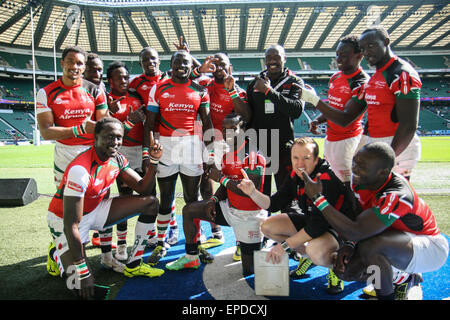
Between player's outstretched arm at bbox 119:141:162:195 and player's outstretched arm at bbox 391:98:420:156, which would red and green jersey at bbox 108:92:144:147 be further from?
player's outstretched arm at bbox 391:98:420:156

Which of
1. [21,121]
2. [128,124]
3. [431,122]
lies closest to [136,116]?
[128,124]

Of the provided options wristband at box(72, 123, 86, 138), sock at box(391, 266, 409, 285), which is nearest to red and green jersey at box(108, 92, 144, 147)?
wristband at box(72, 123, 86, 138)

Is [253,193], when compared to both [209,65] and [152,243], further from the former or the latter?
[209,65]

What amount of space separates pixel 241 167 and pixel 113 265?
1.82 m

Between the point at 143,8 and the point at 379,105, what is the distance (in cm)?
3753

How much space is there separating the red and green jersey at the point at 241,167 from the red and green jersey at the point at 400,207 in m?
1.17

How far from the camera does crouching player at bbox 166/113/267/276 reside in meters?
3.26

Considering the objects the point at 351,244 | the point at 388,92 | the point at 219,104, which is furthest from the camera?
the point at 219,104

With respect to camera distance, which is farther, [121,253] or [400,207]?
[121,253]

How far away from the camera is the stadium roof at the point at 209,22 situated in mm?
34000

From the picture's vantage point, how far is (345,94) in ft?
12.2

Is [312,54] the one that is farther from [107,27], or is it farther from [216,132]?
[216,132]

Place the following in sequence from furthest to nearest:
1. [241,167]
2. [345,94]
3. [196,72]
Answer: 1. [196,72]
2. [345,94]
3. [241,167]
